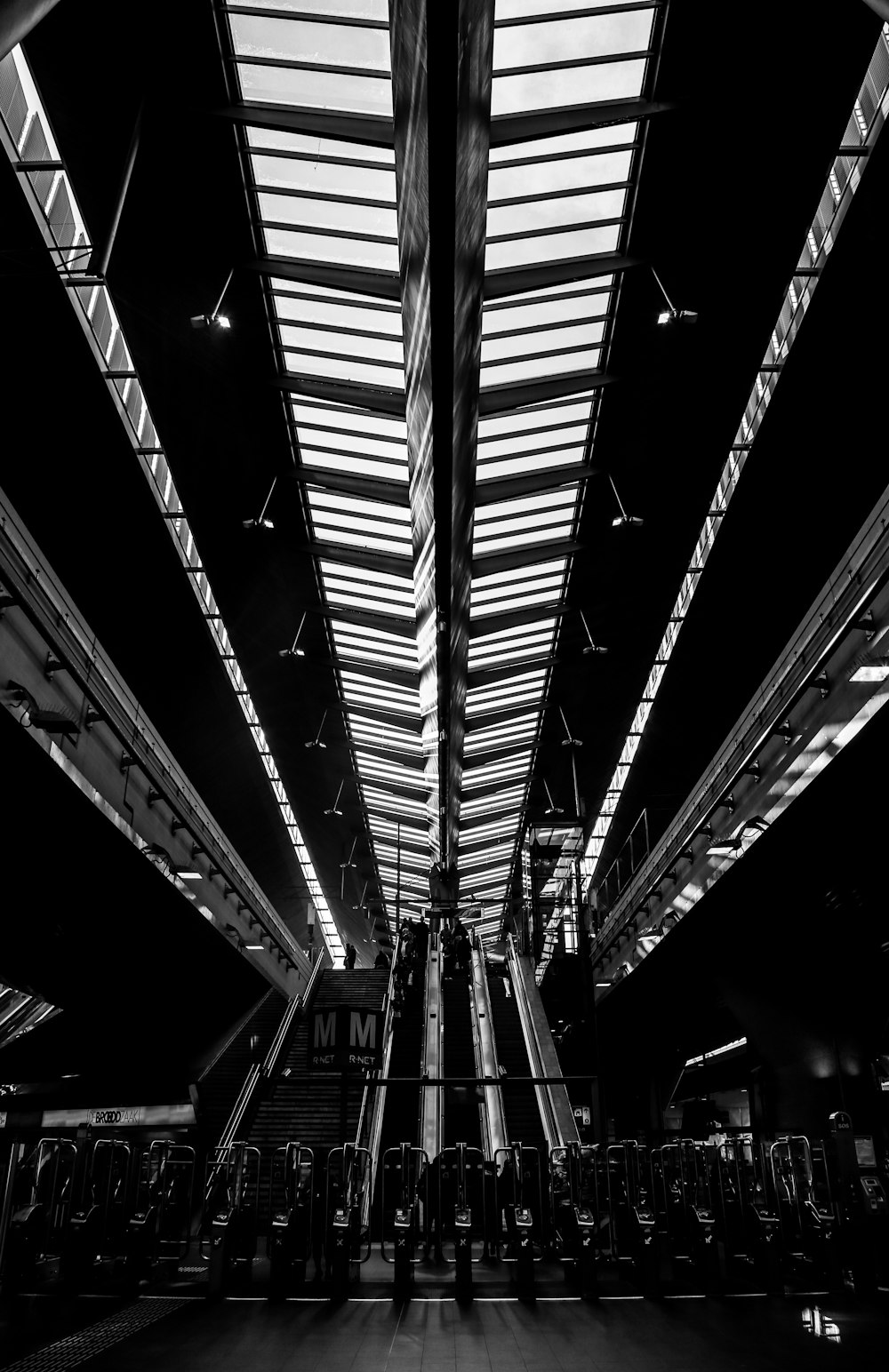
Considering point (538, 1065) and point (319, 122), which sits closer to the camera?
point (319, 122)

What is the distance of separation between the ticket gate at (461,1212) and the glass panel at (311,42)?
917cm

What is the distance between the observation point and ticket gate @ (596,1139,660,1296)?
25.8 feet

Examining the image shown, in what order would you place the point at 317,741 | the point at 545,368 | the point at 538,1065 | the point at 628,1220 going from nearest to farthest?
the point at 628,1220 < the point at 545,368 < the point at 538,1065 < the point at 317,741

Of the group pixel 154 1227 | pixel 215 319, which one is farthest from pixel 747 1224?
pixel 215 319

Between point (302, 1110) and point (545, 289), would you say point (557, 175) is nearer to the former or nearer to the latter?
point (545, 289)

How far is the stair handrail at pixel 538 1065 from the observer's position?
13.0 m

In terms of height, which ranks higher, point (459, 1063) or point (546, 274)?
point (546, 274)

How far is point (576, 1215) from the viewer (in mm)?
8820

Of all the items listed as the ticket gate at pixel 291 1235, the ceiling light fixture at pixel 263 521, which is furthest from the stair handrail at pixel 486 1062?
the ceiling light fixture at pixel 263 521

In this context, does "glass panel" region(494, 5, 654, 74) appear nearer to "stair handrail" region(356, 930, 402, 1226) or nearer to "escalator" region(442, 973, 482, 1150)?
"stair handrail" region(356, 930, 402, 1226)

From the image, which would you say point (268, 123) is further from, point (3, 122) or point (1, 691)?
point (1, 691)

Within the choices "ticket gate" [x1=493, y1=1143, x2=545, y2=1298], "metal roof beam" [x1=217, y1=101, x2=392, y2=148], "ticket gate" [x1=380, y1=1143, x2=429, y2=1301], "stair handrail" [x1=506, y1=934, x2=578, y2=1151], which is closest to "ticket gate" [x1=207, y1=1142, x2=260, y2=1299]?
"ticket gate" [x1=380, y1=1143, x2=429, y2=1301]

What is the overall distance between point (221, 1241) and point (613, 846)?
22786mm

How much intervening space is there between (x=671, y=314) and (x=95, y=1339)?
9748 mm
